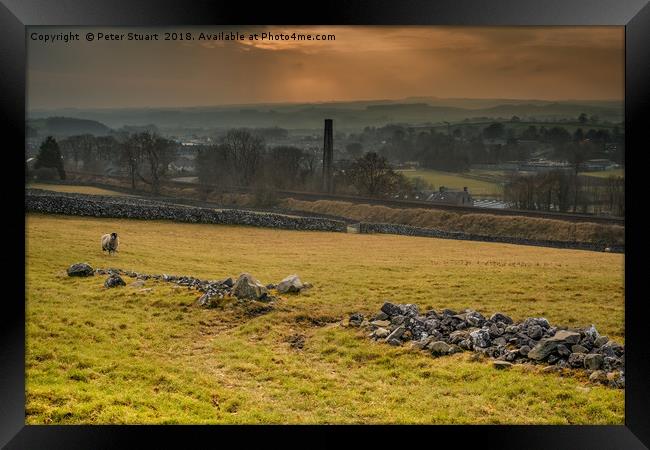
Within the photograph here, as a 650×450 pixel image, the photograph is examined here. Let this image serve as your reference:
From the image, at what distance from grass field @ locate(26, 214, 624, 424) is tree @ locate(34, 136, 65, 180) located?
1.07 m

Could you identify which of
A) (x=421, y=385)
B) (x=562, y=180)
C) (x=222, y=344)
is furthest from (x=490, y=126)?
(x=222, y=344)

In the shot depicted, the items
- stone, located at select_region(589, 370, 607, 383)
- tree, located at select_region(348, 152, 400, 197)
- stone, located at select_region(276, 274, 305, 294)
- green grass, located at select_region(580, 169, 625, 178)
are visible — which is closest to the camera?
stone, located at select_region(589, 370, 607, 383)

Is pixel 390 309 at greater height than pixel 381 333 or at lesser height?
greater

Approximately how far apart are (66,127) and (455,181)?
8.57 meters

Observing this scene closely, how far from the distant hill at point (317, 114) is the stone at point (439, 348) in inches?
204

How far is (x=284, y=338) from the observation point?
33.1 feet

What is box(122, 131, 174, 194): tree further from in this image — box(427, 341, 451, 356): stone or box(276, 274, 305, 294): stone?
box(427, 341, 451, 356): stone

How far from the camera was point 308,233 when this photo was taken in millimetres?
15523

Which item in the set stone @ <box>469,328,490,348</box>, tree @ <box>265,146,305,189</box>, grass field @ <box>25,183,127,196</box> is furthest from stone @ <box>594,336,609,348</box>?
grass field @ <box>25,183,127,196</box>

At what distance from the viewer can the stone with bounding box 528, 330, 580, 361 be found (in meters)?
9.02

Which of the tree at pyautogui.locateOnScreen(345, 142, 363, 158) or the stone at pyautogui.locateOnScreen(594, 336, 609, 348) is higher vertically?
the tree at pyautogui.locateOnScreen(345, 142, 363, 158)

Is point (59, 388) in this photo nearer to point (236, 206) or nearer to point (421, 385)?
Answer: point (421, 385)

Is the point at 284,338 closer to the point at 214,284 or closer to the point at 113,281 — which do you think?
the point at 214,284

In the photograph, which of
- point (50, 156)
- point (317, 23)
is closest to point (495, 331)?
point (317, 23)
